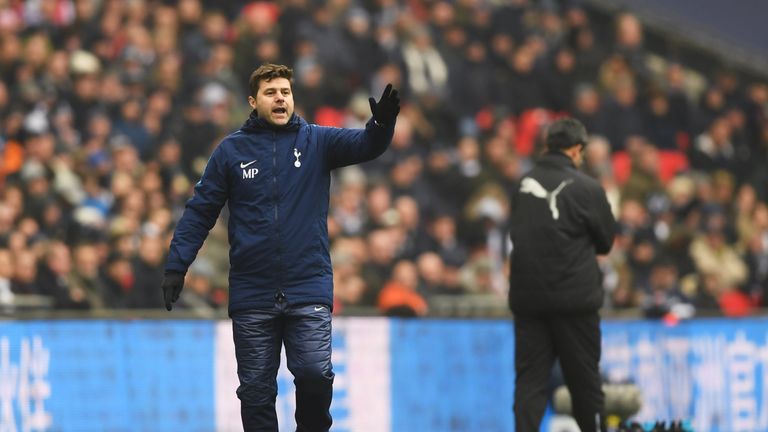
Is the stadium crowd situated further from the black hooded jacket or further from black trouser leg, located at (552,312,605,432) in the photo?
black trouser leg, located at (552,312,605,432)

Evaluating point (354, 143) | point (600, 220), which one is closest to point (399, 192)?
point (600, 220)

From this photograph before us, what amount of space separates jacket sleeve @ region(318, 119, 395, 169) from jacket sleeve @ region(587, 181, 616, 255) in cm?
203

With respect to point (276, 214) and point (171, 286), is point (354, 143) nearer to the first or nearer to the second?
point (276, 214)

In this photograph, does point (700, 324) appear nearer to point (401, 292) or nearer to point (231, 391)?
point (401, 292)

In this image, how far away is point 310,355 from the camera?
28.8 feet

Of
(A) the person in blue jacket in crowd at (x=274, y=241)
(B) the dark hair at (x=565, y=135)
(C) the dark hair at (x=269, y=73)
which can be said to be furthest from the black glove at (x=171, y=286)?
(B) the dark hair at (x=565, y=135)

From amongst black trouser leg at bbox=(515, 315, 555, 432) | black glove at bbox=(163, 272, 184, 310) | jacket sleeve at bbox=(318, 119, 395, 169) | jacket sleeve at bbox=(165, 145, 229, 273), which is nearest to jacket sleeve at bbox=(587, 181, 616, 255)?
black trouser leg at bbox=(515, 315, 555, 432)

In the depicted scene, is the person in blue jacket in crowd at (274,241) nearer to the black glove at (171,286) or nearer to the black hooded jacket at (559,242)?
the black glove at (171,286)

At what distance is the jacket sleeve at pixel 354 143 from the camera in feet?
28.8

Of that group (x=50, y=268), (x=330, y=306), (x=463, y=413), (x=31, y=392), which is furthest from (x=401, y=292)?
(x=330, y=306)

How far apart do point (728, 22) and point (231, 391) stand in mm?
13602

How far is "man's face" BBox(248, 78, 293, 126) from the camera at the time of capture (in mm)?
8875

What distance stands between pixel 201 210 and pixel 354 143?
2.93 ft

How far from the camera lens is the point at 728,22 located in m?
24.1
